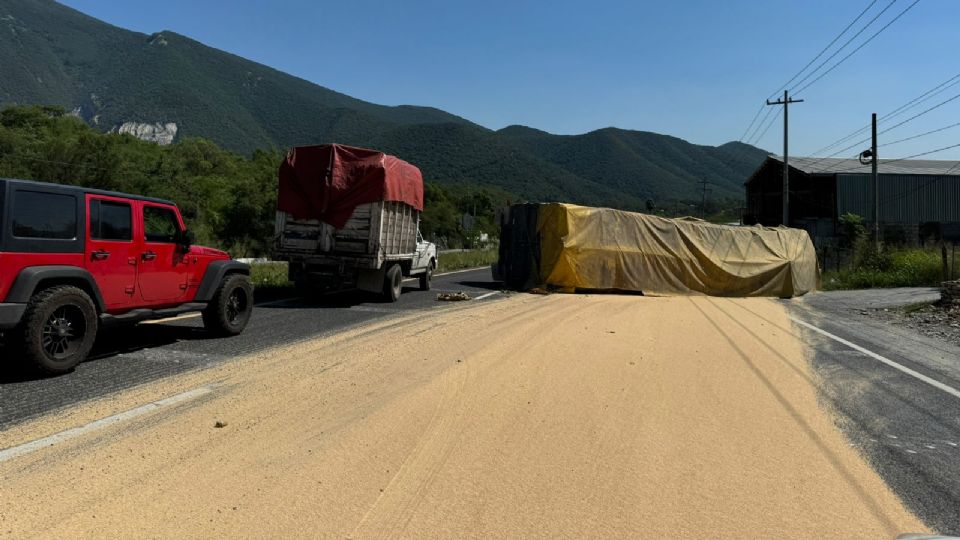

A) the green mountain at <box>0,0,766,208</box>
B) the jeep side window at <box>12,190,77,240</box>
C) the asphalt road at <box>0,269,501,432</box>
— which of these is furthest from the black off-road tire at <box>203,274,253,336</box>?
the green mountain at <box>0,0,766,208</box>

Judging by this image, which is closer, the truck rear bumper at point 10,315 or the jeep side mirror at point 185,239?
the truck rear bumper at point 10,315

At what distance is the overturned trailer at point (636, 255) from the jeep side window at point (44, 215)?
45.7 ft

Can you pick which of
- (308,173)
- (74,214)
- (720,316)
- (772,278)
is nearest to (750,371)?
(720,316)

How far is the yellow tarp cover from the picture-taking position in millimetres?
19062

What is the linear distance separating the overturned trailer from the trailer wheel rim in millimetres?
13950

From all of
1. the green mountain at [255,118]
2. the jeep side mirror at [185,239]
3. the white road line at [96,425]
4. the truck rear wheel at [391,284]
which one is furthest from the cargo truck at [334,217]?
the green mountain at [255,118]

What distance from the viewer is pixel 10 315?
596 centimetres

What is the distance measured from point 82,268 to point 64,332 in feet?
2.34

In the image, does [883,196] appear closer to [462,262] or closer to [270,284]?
[462,262]

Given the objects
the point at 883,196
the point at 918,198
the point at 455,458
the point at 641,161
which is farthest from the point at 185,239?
the point at 641,161

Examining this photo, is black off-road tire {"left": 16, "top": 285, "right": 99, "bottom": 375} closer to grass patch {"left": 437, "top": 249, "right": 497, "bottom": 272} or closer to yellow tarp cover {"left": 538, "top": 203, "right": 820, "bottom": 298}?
yellow tarp cover {"left": 538, "top": 203, "right": 820, "bottom": 298}

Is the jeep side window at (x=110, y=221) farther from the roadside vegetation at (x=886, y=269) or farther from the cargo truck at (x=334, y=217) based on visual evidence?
the roadside vegetation at (x=886, y=269)

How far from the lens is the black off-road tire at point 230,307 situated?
8.83 meters

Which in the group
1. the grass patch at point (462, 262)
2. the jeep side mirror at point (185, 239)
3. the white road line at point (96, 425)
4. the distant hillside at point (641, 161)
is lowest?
the white road line at point (96, 425)
